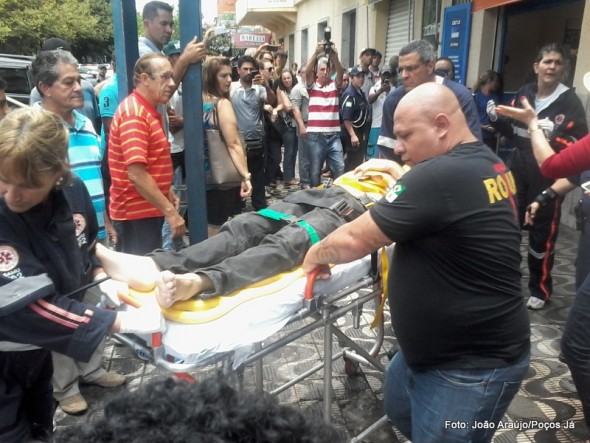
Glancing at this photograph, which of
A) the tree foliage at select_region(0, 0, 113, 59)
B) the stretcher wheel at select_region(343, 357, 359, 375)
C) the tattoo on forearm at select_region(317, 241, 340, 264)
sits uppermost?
the tree foliage at select_region(0, 0, 113, 59)

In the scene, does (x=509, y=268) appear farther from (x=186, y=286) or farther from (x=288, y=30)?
(x=288, y=30)

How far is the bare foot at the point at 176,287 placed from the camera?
1.84 m

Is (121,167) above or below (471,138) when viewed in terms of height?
below

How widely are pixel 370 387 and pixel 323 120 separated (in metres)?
4.26

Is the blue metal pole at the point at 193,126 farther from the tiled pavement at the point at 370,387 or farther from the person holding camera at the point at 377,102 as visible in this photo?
the person holding camera at the point at 377,102

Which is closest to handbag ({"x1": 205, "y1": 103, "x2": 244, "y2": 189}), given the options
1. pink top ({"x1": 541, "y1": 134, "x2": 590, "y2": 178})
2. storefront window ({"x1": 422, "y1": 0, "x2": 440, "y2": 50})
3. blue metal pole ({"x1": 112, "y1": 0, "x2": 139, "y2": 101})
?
blue metal pole ({"x1": 112, "y1": 0, "x2": 139, "y2": 101})

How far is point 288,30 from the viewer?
23344mm

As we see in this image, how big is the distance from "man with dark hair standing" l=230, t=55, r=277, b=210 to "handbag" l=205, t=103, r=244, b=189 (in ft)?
5.79

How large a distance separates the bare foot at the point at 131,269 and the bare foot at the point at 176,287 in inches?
7.9

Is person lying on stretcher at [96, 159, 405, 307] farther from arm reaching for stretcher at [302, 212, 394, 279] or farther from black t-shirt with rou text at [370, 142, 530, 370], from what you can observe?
black t-shirt with rou text at [370, 142, 530, 370]

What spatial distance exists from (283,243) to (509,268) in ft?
3.20

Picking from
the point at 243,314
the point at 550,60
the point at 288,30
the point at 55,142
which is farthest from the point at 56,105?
the point at 288,30

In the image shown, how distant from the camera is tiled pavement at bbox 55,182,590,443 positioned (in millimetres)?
2627

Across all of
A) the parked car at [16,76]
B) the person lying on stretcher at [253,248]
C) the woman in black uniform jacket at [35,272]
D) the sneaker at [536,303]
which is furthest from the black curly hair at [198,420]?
the parked car at [16,76]
